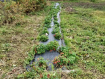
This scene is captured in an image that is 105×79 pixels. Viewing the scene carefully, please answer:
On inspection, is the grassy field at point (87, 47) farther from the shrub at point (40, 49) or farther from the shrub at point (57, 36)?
the shrub at point (40, 49)

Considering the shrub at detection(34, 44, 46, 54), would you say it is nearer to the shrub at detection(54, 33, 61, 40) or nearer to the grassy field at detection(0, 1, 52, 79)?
the grassy field at detection(0, 1, 52, 79)

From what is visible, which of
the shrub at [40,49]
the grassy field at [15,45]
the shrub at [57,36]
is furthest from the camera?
the shrub at [57,36]

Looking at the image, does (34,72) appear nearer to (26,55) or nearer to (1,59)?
(26,55)

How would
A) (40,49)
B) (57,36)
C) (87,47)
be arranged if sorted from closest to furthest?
(40,49), (87,47), (57,36)

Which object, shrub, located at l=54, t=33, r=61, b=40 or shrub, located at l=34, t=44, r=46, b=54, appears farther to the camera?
shrub, located at l=54, t=33, r=61, b=40

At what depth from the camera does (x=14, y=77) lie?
9.60 ft

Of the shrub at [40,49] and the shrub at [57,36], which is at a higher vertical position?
A: the shrub at [57,36]

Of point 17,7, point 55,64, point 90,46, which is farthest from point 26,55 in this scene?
point 17,7

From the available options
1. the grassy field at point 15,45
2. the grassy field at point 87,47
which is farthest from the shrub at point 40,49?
the grassy field at point 87,47

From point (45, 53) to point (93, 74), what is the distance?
1.97 m

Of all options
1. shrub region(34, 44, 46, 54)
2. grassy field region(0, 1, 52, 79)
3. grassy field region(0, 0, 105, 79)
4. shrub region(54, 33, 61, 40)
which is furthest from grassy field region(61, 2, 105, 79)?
grassy field region(0, 1, 52, 79)

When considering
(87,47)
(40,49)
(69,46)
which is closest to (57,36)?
(69,46)

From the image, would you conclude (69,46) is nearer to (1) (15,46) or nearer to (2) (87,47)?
(2) (87,47)

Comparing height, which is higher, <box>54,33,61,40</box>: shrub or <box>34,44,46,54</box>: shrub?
<box>54,33,61,40</box>: shrub
